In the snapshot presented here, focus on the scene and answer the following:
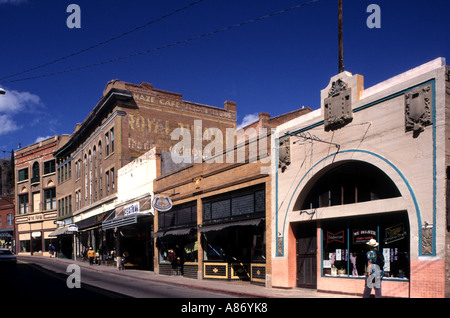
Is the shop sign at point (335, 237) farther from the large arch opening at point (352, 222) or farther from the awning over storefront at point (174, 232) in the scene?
the awning over storefront at point (174, 232)

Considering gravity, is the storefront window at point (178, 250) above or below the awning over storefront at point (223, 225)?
below

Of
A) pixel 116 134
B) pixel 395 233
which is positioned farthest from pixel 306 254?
pixel 116 134

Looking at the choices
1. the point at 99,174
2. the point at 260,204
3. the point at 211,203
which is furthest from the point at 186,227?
the point at 99,174

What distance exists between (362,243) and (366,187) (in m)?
1.87

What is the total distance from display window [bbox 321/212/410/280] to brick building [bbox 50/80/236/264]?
2340 cm

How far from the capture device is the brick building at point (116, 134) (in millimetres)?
37719

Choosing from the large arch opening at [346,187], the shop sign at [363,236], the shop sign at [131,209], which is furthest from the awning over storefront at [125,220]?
the shop sign at [363,236]

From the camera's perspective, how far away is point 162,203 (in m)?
26.8

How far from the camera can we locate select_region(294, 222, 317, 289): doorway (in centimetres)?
1812

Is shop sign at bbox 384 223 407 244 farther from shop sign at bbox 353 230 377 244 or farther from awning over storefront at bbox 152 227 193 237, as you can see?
awning over storefront at bbox 152 227 193 237

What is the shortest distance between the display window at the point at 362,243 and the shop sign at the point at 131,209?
1808cm

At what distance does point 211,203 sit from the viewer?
24422mm

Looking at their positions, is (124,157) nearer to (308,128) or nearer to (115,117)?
(115,117)

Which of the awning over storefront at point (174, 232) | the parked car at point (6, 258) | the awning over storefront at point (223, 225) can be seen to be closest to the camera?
the awning over storefront at point (223, 225)
